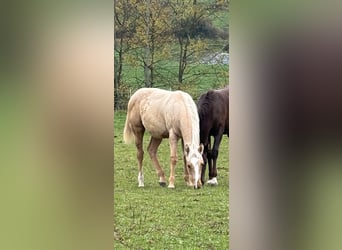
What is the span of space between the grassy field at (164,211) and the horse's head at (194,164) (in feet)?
0.11

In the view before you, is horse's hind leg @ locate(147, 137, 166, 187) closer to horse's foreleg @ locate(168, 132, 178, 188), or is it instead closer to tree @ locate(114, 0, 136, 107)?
horse's foreleg @ locate(168, 132, 178, 188)

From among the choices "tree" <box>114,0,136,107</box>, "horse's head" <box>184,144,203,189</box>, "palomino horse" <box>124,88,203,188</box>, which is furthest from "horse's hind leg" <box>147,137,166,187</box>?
"tree" <box>114,0,136,107</box>

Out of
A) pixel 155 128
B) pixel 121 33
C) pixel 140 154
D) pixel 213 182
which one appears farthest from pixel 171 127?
pixel 121 33

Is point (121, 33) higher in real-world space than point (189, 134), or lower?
higher

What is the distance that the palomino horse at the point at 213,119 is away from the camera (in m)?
1.90

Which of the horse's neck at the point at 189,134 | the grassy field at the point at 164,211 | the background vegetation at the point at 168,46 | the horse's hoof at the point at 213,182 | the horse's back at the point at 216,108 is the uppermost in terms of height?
the background vegetation at the point at 168,46

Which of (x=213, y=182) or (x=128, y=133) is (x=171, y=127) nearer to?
(x=128, y=133)

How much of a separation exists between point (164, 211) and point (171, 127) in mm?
356

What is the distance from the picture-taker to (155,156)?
1.93 meters

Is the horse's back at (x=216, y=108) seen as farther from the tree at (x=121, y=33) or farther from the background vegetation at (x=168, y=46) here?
Answer: the tree at (x=121, y=33)

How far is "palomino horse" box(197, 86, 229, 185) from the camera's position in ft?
6.22

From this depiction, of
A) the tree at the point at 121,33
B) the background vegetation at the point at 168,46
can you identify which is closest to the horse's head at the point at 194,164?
the background vegetation at the point at 168,46
